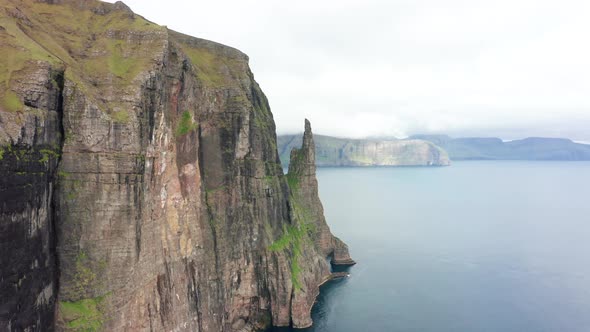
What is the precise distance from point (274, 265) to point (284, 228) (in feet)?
45.4

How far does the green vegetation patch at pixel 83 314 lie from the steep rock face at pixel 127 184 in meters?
0.12

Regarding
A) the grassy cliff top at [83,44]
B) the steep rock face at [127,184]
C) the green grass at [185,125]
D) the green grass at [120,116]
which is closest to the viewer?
the steep rock face at [127,184]

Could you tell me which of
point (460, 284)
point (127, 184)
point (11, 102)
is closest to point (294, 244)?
point (127, 184)

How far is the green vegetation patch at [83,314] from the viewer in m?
46.0

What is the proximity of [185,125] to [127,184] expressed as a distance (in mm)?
17103

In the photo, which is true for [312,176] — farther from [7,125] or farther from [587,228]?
[587,228]

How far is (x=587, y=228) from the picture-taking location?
198500mm

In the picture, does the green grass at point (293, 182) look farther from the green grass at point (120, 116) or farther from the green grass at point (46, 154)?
the green grass at point (46, 154)

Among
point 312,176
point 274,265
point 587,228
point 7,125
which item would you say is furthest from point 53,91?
point 587,228

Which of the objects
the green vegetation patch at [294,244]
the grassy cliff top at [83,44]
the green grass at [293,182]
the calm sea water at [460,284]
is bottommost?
the calm sea water at [460,284]

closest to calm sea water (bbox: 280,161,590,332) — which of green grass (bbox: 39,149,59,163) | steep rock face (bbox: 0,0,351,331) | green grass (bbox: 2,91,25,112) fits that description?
steep rock face (bbox: 0,0,351,331)

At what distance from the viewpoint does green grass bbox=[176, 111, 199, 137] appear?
63.8 m

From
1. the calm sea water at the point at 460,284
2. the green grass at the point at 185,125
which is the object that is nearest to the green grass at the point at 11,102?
the green grass at the point at 185,125

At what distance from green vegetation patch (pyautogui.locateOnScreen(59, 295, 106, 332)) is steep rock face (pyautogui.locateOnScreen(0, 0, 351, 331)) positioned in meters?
0.12
